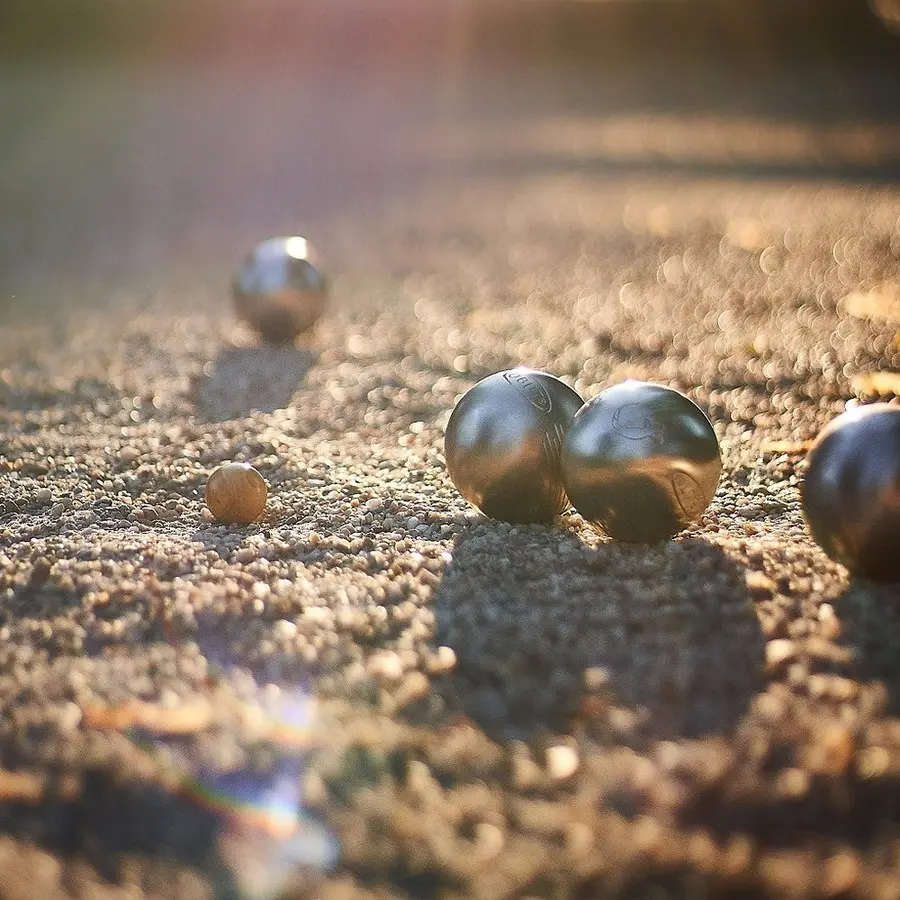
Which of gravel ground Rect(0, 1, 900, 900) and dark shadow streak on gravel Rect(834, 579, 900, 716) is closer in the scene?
gravel ground Rect(0, 1, 900, 900)

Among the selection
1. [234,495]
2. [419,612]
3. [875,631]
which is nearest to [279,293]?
[234,495]

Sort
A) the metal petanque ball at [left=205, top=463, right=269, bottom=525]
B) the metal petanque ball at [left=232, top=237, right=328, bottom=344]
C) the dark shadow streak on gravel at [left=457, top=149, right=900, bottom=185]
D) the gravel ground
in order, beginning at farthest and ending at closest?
the dark shadow streak on gravel at [left=457, top=149, right=900, bottom=185] → the metal petanque ball at [left=232, top=237, right=328, bottom=344] → the metal petanque ball at [left=205, top=463, right=269, bottom=525] → the gravel ground

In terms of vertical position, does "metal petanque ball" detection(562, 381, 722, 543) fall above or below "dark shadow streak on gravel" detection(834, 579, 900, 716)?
above

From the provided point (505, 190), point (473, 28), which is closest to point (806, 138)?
point (505, 190)

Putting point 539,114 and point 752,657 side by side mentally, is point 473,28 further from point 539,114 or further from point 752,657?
point 752,657

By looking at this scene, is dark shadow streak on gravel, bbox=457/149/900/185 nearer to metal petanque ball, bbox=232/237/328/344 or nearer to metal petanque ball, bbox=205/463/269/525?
metal petanque ball, bbox=232/237/328/344

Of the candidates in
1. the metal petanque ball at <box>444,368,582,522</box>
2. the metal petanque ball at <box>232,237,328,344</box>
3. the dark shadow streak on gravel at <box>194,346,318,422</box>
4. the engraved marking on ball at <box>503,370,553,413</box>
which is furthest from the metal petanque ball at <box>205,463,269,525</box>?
the metal petanque ball at <box>232,237,328,344</box>
